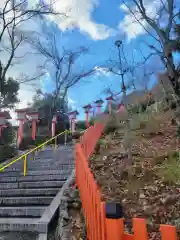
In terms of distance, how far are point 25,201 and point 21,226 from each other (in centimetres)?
124

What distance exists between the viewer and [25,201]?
6.05m

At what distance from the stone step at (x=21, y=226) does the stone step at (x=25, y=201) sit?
3.01 ft

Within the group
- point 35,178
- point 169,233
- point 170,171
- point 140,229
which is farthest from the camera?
point 35,178

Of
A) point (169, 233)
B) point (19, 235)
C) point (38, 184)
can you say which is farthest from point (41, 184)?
point (169, 233)

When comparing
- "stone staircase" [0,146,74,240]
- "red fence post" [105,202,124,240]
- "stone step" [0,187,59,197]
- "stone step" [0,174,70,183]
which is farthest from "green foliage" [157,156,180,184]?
"red fence post" [105,202,124,240]

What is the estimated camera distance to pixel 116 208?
2.17 m

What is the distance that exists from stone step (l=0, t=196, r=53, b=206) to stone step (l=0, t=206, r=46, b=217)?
0.34m

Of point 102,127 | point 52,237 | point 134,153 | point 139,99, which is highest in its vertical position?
point 139,99

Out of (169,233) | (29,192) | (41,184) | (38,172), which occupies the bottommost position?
(29,192)

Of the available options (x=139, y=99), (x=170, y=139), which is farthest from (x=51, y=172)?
(x=139, y=99)

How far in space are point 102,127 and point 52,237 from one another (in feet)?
24.4

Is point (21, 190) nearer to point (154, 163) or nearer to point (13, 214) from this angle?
point (13, 214)

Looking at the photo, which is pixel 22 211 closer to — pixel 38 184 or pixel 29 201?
pixel 29 201

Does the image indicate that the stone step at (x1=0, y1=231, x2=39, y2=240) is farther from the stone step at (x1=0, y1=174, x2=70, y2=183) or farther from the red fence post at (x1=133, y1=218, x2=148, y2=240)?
the red fence post at (x1=133, y1=218, x2=148, y2=240)
